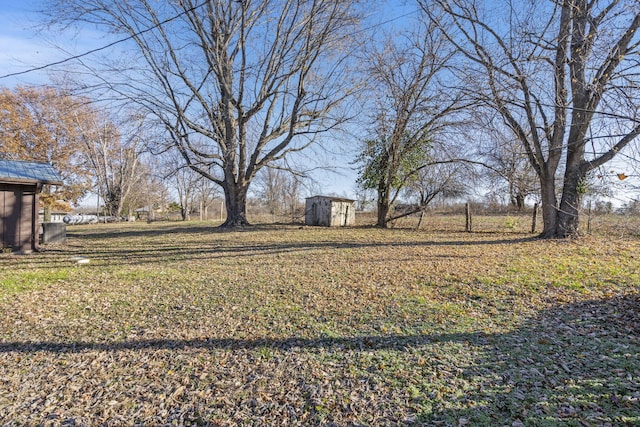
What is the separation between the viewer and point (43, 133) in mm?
21641

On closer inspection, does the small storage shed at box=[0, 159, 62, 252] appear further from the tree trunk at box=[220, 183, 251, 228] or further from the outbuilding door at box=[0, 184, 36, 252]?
the tree trunk at box=[220, 183, 251, 228]

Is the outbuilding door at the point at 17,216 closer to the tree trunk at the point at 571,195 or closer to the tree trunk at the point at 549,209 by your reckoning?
the tree trunk at the point at 571,195

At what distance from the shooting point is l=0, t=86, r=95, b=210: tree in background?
795 inches

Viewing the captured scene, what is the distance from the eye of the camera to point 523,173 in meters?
12.0

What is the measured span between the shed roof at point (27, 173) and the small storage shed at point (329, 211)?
11748 mm

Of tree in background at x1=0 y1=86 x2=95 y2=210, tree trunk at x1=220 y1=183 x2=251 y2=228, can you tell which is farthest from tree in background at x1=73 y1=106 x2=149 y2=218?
tree trunk at x1=220 y1=183 x2=251 y2=228

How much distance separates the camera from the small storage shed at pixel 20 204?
866cm

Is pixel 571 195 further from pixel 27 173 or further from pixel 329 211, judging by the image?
pixel 27 173

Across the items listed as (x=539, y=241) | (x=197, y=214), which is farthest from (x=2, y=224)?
(x=197, y=214)

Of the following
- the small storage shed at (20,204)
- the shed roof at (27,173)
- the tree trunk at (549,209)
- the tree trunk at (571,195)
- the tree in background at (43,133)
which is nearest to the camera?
the shed roof at (27,173)

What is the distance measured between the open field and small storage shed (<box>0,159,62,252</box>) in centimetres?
335

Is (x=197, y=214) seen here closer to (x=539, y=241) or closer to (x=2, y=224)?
(x=2, y=224)

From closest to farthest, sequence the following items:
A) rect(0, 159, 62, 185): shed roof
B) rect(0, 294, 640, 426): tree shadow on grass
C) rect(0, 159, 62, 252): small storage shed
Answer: rect(0, 294, 640, 426): tree shadow on grass < rect(0, 159, 62, 185): shed roof < rect(0, 159, 62, 252): small storage shed

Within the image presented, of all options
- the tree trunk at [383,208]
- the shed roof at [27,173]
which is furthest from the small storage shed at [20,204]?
the tree trunk at [383,208]
